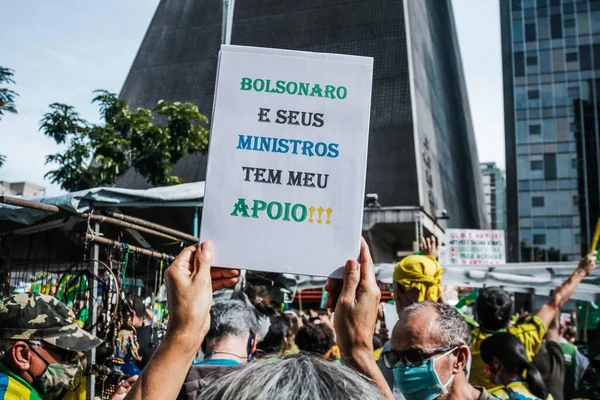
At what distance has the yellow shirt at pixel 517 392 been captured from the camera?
3.41 m

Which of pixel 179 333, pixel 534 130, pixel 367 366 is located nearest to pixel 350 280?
pixel 367 366

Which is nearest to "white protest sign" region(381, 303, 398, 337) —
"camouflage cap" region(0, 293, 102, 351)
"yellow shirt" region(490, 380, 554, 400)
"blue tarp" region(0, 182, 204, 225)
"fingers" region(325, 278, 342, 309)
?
"yellow shirt" region(490, 380, 554, 400)

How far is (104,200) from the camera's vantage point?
17.3 feet

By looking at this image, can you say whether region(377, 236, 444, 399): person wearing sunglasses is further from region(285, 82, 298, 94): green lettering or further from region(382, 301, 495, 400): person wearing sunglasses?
region(285, 82, 298, 94): green lettering

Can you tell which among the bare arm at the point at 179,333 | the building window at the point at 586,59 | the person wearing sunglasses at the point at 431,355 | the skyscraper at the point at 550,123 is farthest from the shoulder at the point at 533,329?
the building window at the point at 586,59

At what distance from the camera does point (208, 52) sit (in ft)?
106

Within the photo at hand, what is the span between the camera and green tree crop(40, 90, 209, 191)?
534 inches

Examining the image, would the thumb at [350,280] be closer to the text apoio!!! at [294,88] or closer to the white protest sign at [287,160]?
the white protest sign at [287,160]

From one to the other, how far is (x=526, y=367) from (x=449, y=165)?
126 feet

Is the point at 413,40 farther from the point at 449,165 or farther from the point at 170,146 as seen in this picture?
the point at 170,146

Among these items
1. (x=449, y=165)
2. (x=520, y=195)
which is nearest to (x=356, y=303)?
(x=449, y=165)

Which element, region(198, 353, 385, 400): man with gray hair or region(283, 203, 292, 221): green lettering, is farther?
region(283, 203, 292, 221): green lettering

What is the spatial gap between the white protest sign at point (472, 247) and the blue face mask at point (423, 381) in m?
11.5

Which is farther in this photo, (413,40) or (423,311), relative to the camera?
(413,40)
